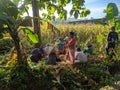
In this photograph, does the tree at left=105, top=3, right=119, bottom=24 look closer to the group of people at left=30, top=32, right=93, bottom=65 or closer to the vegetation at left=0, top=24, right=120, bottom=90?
the group of people at left=30, top=32, right=93, bottom=65

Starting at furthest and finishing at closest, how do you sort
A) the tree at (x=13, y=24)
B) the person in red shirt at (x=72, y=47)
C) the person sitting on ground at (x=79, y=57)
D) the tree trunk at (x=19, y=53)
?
the person sitting on ground at (x=79, y=57) < the person in red shirt at (x=72, y=47) < the tree trunk at (x=19, y=53) < the tree at (x=13, y=24)

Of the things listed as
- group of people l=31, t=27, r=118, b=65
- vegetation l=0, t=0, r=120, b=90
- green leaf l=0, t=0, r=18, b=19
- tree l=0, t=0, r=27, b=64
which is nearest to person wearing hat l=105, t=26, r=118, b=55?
group of people l=31, t=27, r=118, b=65

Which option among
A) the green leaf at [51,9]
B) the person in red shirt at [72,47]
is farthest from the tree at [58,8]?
the person in red shirt at [72,47]

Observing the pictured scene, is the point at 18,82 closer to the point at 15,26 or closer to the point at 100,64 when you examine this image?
the point at 15,26

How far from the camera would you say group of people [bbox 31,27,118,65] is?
1067 centimetres

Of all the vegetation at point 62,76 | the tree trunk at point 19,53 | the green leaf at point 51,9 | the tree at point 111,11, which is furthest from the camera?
the green leaf at point 51,9

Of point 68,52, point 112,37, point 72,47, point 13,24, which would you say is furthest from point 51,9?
point 13,24

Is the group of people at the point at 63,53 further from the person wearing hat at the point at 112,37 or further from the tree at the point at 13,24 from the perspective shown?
the tree at the point at 13,24

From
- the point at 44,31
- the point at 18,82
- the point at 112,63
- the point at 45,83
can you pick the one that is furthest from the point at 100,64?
the point at 44,31

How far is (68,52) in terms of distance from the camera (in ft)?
38.4

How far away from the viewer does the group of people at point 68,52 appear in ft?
35.0

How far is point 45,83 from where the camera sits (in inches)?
371

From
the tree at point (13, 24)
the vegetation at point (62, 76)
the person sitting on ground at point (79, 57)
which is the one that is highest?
the tree at point (13, 24)

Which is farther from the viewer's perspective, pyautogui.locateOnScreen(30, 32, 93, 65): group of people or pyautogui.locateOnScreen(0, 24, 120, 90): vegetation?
pyautogui.locateOnScreen(30, 32, 93, 65): group of people
